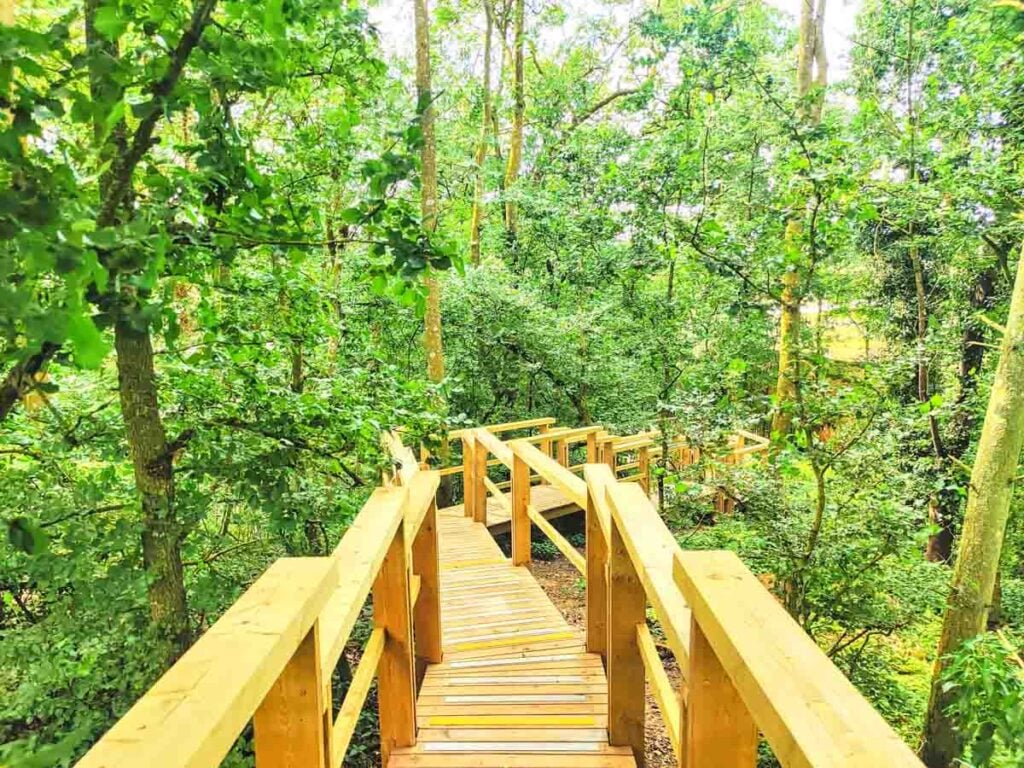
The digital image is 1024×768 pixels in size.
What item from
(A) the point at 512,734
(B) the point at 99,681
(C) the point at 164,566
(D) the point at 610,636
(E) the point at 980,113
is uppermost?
(E) the point at 980,113

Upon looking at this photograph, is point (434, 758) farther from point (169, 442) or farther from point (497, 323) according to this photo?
point (497, 323)

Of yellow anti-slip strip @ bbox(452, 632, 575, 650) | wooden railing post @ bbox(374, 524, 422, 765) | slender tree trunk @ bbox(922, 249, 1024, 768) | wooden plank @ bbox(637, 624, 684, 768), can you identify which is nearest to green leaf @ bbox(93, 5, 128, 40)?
wooden railing post @ bbox(374, 524, 422, 765)

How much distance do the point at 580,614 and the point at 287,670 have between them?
17.2 ft

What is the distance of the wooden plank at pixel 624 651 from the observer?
201cm

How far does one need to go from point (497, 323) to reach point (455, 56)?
8.85 metres

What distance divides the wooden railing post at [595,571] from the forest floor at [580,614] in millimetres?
323

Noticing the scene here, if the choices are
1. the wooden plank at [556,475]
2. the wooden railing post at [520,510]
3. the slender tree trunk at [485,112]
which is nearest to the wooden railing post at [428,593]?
the wooden plank at [556,475]

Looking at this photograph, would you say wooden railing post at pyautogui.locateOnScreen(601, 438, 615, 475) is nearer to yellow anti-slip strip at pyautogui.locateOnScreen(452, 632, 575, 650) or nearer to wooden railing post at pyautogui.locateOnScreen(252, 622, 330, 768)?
yellow anti-slip strip at pyautogui.locateOnScreen(452, 632, 575, 650)

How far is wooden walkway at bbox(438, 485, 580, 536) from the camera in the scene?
21.3 feet

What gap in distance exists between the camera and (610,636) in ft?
6.85

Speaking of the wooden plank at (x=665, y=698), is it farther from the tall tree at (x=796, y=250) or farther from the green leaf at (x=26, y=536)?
the tall tree at (x=796, y=250)

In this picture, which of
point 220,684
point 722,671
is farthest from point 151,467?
point 722,671

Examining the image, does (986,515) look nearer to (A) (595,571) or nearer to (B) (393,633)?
(A) (595,571)

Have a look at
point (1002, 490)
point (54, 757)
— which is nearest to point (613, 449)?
point (1002, 490)
